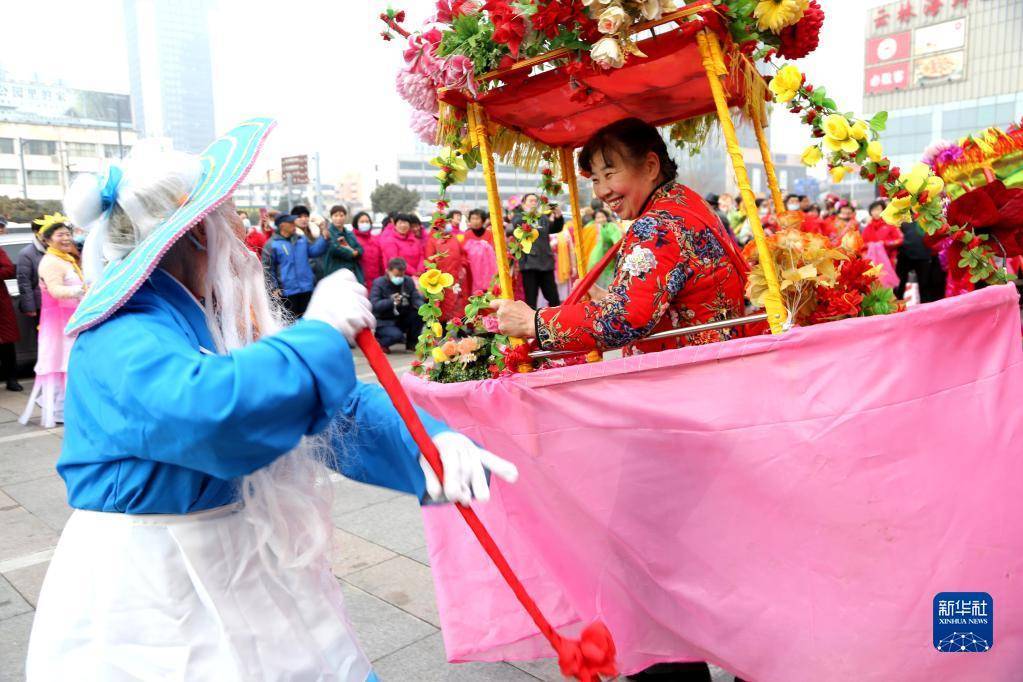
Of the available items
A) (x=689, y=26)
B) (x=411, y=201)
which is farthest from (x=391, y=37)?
(x=411, y=201)

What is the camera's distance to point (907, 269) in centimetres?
987

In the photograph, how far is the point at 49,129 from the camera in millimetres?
32969

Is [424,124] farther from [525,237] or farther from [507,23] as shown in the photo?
[525,237]

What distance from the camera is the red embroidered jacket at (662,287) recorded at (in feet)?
6.86

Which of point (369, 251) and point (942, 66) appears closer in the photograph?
point (369, 251)

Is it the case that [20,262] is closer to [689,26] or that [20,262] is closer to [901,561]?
[689,26]

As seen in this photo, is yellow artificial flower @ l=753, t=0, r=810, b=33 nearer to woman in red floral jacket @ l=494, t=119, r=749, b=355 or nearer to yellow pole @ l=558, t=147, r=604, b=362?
woman in red floral jacket @ l=494, t=119, r=749, b=355

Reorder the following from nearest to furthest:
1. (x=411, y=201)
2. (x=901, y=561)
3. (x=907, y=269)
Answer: (x=901, y=561) → (x=907, y=269) → (x=411, y=201)

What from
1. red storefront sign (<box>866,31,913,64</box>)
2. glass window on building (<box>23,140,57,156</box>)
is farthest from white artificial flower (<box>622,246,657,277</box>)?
red storefront sign (<box>866,31,913,64</box>)

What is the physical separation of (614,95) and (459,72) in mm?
631

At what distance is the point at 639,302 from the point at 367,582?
2.00m

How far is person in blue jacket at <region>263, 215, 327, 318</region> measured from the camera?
891cm

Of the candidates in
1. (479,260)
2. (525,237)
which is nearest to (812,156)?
(525,237)

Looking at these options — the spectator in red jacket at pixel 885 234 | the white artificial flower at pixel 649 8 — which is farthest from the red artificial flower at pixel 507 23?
the spectator in red jacket at pixel 885 234
